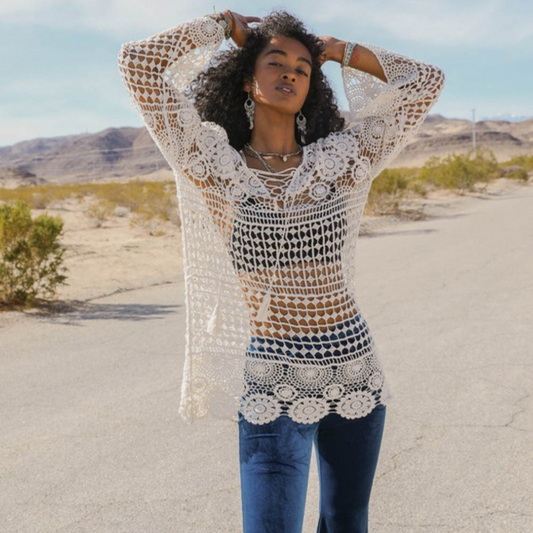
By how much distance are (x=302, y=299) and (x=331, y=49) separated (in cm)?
97

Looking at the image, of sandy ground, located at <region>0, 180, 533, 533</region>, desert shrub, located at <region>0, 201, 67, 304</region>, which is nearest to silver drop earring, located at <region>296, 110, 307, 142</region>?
sandy ground, located at <region>0, 180, 533, 533</region>

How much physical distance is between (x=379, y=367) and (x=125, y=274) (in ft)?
32.4

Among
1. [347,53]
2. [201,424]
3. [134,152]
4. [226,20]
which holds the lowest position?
[201,424]

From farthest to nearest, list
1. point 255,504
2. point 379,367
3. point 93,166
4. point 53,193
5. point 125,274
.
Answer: point 93,166 < point 53,193 < point 125,274 < point 379,367 < point 255,504

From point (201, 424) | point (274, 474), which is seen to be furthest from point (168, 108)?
point (201, 424)

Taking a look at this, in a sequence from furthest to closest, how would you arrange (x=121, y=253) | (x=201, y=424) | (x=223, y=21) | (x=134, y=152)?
1. (x=134, y=152)
2. (x=121, y=253)
3. (x=201, y=424)
4. (x=223, y=21)

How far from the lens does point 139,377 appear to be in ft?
19.1

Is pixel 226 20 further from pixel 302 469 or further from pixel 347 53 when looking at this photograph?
pixel 302 469

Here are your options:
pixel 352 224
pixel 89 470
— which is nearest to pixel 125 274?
pixel 89 470

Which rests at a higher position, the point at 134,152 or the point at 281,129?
the point at 281,129

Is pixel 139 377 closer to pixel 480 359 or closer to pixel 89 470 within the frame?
pixel 89 470

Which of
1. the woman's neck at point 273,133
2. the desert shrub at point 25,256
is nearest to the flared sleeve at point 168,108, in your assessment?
the woman's neck at point 273,133

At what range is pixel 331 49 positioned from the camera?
8.62 ft

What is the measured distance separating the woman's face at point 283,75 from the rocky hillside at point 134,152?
88173mm
